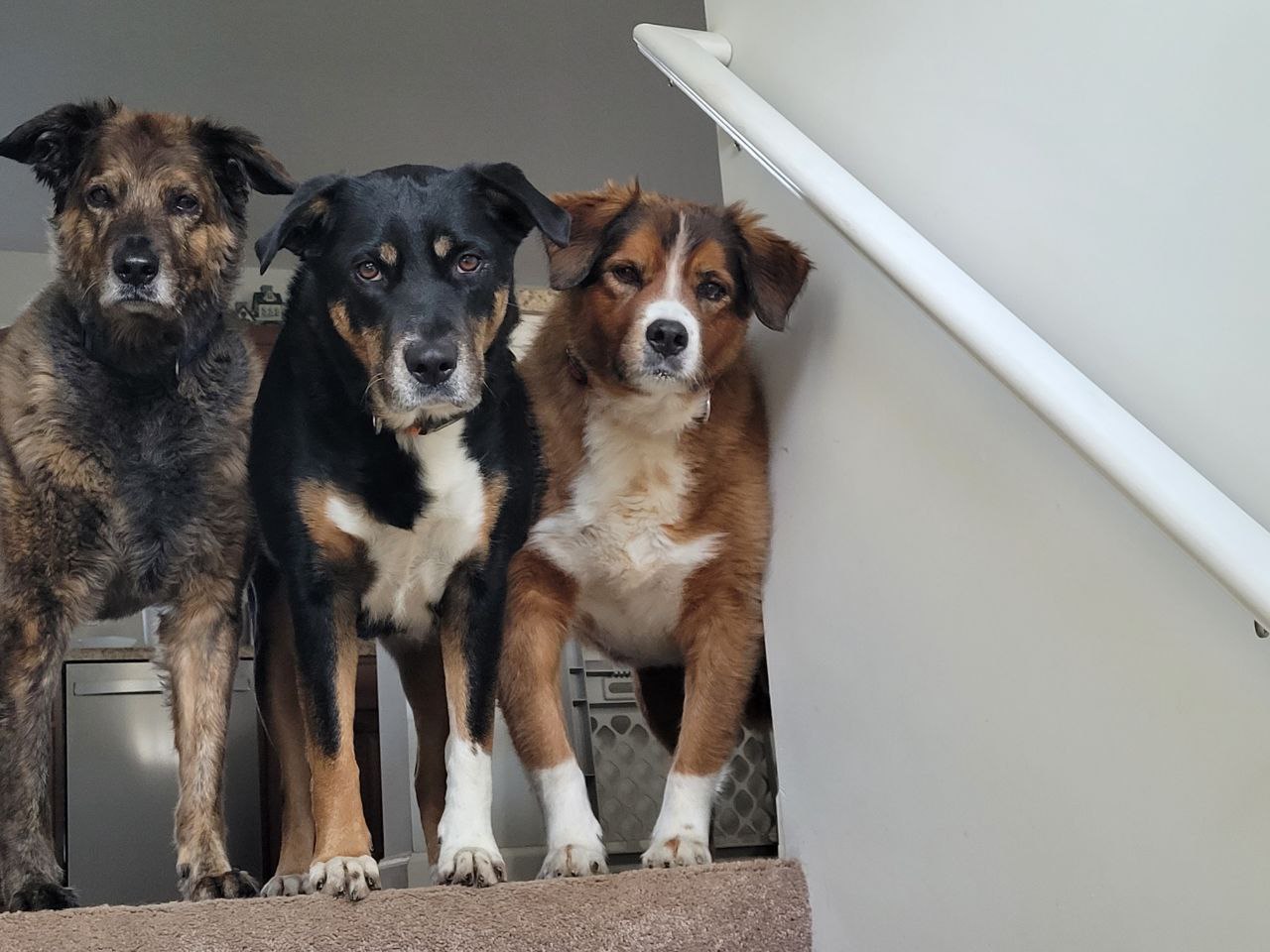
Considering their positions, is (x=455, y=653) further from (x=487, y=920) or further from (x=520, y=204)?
(x=520, y=204)

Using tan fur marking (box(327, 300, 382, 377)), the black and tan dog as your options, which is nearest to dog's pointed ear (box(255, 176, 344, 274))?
the black and tan dog

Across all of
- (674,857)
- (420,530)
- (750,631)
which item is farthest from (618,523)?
(674,857)

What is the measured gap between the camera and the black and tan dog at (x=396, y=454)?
175 centimetres

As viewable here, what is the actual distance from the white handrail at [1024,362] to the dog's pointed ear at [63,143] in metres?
1.16

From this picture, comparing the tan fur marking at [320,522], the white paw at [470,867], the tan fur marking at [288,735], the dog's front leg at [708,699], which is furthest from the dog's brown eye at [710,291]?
the white paw at [470,867]

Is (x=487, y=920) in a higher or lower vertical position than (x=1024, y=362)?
lower

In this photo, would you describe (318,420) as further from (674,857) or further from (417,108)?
(417,108)

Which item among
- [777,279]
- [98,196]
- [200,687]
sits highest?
[98,196]

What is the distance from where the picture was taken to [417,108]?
4852mm

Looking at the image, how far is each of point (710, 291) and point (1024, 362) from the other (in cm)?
99

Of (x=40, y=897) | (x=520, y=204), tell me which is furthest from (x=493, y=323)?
(x=40, y=897)

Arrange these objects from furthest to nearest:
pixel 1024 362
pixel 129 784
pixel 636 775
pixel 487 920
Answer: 1. pixel 129 784
2. pixel 636 775
3. pixel 487 920
4. pixel 1024 362

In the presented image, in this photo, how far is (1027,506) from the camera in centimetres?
140

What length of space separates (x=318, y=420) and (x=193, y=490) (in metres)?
0.41
